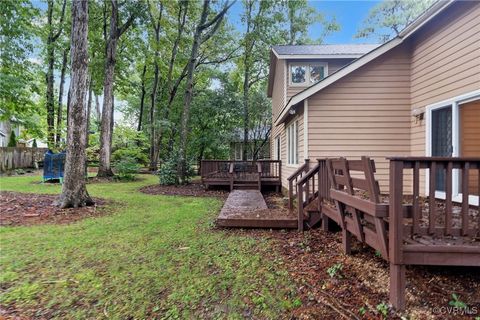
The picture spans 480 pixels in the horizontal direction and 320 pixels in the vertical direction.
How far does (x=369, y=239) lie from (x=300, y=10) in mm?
21638

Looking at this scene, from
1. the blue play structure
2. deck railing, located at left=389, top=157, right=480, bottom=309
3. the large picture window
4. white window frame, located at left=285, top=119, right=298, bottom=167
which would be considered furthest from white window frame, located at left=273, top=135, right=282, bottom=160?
deck railing, located at left=389, top=157, right=480, bottom=309

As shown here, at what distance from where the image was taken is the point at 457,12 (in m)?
4.75

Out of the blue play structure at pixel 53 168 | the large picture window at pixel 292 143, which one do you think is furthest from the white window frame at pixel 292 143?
the blue play structure at pixel 53 168

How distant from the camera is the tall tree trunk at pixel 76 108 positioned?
6.24 meters

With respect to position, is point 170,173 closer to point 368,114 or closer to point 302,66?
point 302,66

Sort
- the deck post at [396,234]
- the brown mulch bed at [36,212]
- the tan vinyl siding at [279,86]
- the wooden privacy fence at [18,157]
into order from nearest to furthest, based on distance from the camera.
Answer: the deck post at [396,234] → the brown mulch bed at [36,212] → the tan vinyl siding at [279,86] → the wooden privacy fence at [18,157]

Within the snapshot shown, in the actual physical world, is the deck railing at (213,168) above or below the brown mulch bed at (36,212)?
above

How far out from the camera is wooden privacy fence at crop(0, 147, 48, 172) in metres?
15.0

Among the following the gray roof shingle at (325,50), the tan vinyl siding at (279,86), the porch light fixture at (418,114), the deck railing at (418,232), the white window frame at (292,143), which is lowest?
the deck railing at (418,232)

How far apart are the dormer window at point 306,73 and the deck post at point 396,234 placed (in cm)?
770

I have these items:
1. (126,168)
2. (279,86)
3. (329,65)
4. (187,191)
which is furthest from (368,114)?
(126,168)

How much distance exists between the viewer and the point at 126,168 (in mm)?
13117

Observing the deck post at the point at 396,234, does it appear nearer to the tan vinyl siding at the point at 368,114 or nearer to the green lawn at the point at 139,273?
the green lawn at the point at 139,273

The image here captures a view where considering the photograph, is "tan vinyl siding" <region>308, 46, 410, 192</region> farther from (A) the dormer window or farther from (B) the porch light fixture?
(A) the dormer window
